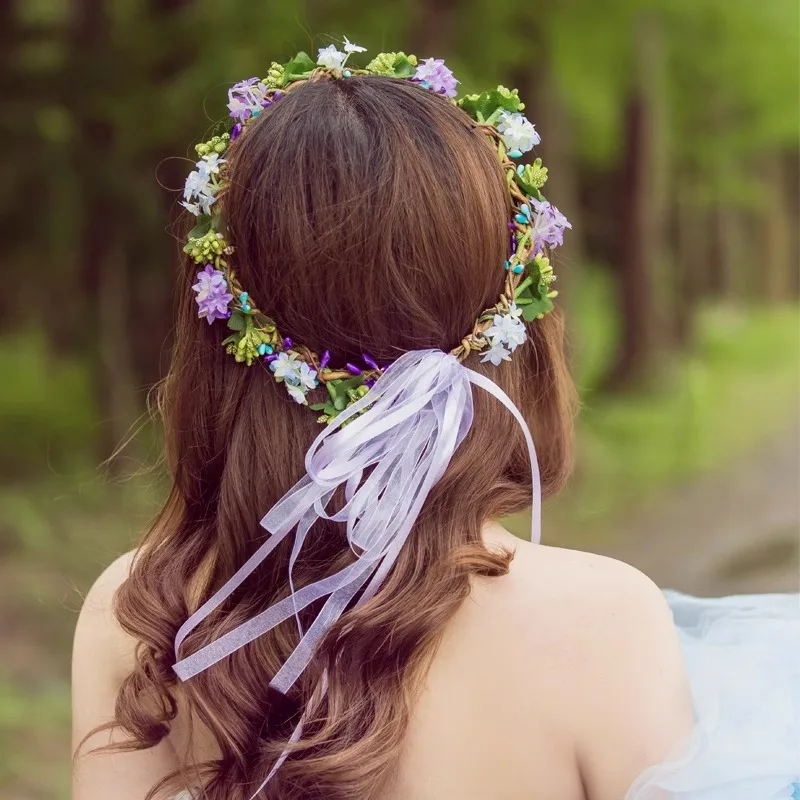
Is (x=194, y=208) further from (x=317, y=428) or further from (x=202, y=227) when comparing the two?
(x=317, y=428)

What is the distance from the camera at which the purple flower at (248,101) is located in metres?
1.18

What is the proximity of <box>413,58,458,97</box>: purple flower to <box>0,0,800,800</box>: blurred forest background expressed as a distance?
6.65 feet

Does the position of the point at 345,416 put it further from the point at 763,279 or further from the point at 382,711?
the point at 763,279

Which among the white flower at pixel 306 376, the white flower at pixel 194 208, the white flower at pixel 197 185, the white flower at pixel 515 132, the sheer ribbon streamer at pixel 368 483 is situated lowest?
the sheer ribbon streamer at pixel 368 483

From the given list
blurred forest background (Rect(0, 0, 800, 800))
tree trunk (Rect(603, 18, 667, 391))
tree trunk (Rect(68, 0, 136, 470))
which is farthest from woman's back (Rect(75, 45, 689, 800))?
tree trunk (Rect(603, 18, 667, 391))

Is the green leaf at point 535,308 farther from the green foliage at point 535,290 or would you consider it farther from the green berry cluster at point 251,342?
the green berry cluster at point 251,342

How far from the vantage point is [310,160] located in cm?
103

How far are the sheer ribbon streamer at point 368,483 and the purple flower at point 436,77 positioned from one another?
0.35 metres

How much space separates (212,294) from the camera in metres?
1.12

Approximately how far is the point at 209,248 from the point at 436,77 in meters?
0.37

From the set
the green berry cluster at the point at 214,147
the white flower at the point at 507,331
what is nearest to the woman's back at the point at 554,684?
the white flower at the point at 507,331

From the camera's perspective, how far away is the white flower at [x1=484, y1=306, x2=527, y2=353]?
1128 mm

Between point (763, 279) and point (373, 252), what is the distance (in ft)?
24.6

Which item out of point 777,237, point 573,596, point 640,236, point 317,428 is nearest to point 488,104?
point 317,428
